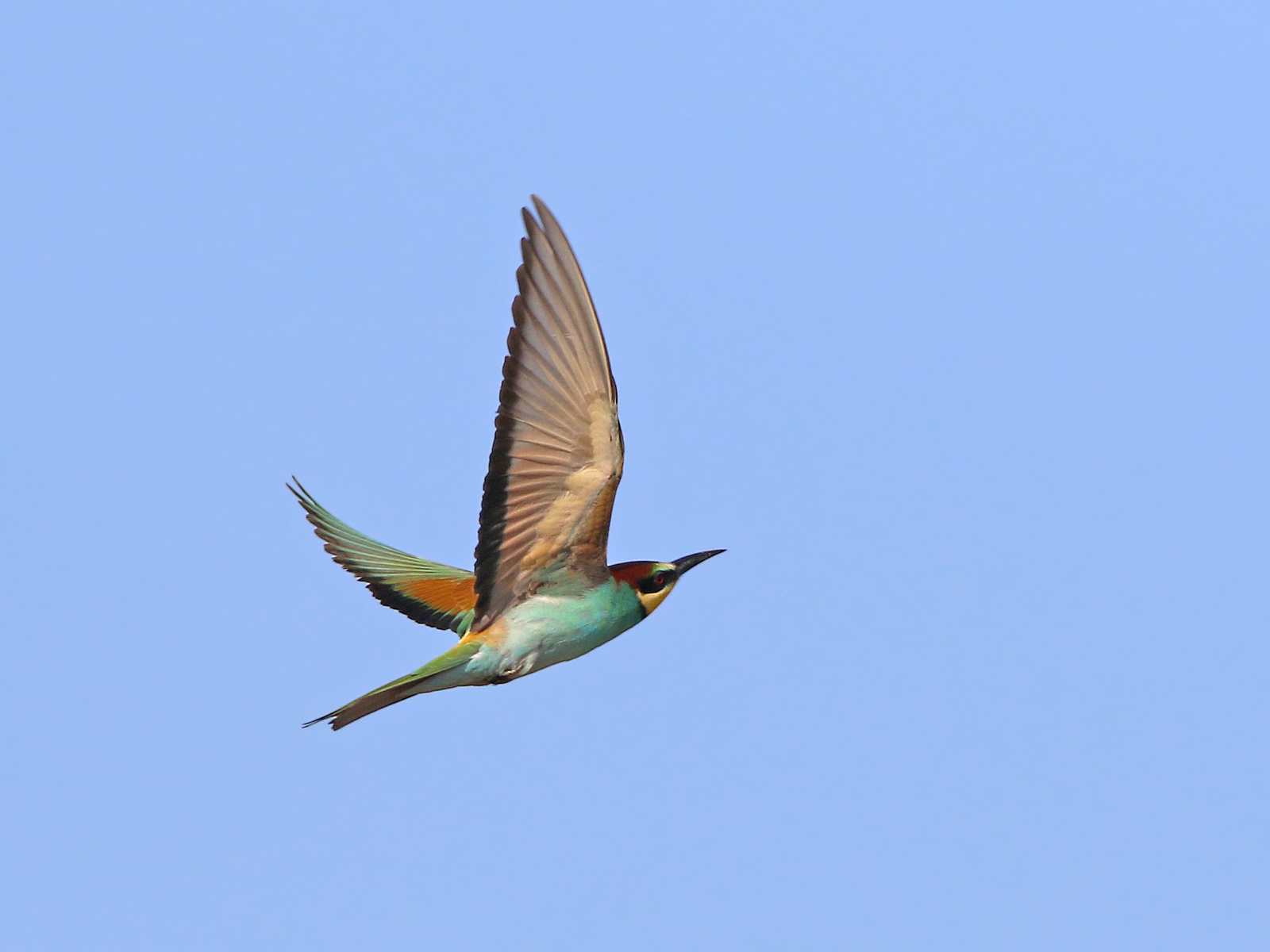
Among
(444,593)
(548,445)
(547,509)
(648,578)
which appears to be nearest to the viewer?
(548,445)

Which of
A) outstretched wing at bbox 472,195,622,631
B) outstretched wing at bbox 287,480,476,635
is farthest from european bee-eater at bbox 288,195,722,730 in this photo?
outstretched wing at bbox 287,480,476,635

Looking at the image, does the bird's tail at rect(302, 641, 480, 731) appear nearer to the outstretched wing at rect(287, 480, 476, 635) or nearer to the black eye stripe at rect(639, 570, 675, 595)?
the black eye stripe at rect(639, 570, 675, 595)

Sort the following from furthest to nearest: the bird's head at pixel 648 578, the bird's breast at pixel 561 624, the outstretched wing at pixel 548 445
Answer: the bird's head at pixel 648 578, the bird's breast at pixel 561 624, the outstretched wing at pixel 548 445

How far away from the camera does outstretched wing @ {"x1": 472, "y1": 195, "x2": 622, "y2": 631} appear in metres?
5.93

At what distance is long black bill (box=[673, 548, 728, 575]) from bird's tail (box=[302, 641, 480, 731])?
1321 millimetres

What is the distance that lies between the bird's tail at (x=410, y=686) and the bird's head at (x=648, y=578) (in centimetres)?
86

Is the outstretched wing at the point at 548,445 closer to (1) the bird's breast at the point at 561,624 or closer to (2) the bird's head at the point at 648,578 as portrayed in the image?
(1) the bird's breast at the point at 561,624

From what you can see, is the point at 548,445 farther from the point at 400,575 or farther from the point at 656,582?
the point at 400,575

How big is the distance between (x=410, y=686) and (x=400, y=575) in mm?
2228

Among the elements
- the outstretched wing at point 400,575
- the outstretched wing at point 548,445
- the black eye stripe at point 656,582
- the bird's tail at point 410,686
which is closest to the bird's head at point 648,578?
the black eye stripe at point 656,582

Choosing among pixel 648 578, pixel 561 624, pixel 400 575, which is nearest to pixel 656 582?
pixel 648 578

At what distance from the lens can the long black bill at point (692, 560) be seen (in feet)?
24.3

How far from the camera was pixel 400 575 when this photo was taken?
848 cm

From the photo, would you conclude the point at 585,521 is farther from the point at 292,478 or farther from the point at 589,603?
the point at 292,478
